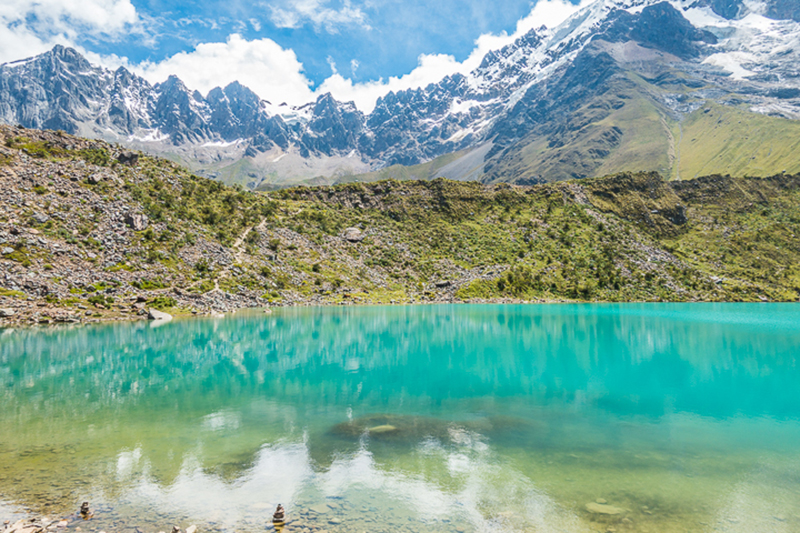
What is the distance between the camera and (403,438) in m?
15.5

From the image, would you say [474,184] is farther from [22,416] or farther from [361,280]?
[22,416]

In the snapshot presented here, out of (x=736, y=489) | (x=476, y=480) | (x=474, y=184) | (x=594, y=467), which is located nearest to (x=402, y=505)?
(x=476, y=480)

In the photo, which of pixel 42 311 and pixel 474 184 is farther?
pixel 474 184

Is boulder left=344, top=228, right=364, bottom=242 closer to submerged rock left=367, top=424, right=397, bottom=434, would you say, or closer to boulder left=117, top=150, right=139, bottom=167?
boulder left=117, top=150, right=139, bottom=167

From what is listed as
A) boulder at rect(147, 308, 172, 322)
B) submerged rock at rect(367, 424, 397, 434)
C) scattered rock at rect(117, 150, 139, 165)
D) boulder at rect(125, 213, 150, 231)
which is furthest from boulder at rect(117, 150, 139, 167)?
submerged rock at rect(367, 424, 397, 434)

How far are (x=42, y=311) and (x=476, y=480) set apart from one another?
181ft

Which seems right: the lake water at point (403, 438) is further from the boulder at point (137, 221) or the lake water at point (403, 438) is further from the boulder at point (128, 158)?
the boulder at point (128, 158)

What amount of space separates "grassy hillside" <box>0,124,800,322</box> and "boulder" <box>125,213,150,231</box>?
24 cm

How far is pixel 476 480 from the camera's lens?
39.6 feet

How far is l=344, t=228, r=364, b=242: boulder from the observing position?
105 metres

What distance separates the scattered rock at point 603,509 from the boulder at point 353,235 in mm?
96886

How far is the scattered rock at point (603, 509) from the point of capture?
10195mm

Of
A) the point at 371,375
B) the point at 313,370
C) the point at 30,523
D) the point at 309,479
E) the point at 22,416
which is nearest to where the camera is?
the point at 30,523

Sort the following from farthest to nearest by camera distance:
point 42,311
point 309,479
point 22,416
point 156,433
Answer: point 42,311
point 22,416
point 156,433
point 309,479
